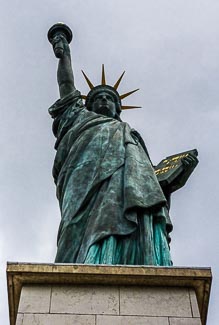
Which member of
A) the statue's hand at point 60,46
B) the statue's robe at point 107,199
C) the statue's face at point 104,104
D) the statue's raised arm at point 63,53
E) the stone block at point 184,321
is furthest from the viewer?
Answer: the statue's hand at point 60,46

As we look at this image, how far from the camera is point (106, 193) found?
949cm

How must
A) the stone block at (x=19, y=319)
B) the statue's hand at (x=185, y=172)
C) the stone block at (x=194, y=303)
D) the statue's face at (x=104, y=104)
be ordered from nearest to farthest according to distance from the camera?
the stone block at (x=19, y=319), the stone block at (x=194, y=303), the statue's hand at (x=185, y=172), the statue's face at (x=104, y=104)

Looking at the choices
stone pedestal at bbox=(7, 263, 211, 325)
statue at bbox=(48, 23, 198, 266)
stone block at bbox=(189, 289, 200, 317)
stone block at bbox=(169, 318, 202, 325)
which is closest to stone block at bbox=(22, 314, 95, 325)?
stone pedestal at bbox=(7, 263, 211, 325)

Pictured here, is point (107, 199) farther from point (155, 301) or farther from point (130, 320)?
point (130, 320)

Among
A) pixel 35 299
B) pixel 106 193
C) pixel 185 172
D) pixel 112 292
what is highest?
pixel 185 172

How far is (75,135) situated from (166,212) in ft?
6.44

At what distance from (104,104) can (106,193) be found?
3047mm

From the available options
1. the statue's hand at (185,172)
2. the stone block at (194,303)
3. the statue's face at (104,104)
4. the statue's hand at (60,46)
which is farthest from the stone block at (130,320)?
the statue's hand at (60,46)

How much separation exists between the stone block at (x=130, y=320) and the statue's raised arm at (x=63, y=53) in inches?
220

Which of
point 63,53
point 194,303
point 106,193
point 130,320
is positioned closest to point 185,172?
point 106,193

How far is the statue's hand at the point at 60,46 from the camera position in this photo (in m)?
13.0

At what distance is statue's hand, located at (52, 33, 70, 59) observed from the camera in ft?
42.8

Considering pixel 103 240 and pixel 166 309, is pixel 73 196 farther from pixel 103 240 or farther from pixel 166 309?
pixel 166 309

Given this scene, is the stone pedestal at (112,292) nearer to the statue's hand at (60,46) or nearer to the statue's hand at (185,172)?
the statue's hand at (185,172)
